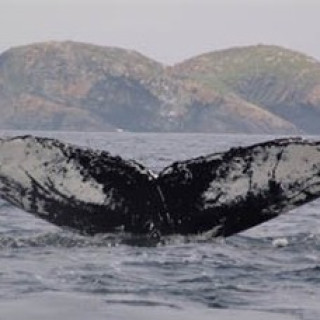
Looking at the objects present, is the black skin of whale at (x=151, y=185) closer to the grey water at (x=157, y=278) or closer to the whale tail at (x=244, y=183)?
the whale tail at (x=244, y=183)

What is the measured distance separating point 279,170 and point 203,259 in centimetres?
116

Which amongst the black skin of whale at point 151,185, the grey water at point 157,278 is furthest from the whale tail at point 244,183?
the grey water at point 157,278

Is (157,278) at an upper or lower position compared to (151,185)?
lower

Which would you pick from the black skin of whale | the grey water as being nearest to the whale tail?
the black skin of whale

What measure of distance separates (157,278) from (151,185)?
0.87 meters

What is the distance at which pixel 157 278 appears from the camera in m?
7.14

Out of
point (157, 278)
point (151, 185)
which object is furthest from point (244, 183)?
point (157, 278)

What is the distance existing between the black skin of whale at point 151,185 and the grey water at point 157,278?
38 cm

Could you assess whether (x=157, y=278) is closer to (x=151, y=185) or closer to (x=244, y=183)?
(x=151, y=185)

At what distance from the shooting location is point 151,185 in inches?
299

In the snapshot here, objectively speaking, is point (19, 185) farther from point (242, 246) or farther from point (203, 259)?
point (242, 246)

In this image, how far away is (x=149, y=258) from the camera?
26.1 feet

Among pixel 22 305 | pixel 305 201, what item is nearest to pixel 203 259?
pixel 305 201

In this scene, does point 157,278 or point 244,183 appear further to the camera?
point 244,183
